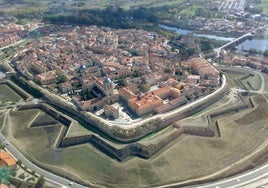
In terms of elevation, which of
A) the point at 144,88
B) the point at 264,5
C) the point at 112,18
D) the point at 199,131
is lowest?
the point at 112,18

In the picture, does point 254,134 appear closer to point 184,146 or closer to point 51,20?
point 184,146

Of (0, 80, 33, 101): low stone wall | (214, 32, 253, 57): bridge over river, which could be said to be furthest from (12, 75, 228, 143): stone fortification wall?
Result: (214, 32, 253, 57): bridge over river

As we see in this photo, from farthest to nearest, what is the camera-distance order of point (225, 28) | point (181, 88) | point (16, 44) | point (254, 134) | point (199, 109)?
point (225, 28) < point (16, 44) < point (181, 88) < point (199, 109) < point (254, 134)

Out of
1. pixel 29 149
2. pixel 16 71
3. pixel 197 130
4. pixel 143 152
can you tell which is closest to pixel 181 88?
pixel 197 130

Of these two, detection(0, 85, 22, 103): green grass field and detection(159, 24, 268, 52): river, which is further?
detection(159, 24, 268, 52): river

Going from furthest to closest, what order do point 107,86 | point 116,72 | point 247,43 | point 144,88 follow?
point 247,43, point 116,72, point 144,88, point 107,86

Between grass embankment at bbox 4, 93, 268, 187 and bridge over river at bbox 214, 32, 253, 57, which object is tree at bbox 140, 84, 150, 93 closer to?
grass embankment at bbox 4, 93, 268, 187

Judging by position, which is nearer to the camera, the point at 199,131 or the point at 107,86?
the point at 199,131

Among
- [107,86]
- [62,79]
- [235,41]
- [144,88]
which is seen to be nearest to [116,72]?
[144,88]

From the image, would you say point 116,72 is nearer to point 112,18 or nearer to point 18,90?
point 18,90
